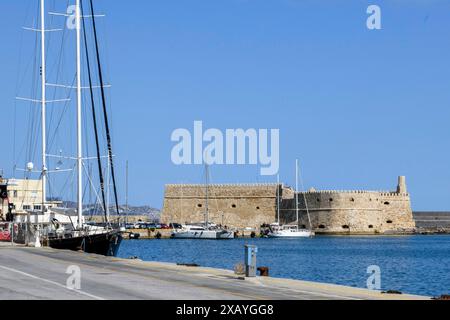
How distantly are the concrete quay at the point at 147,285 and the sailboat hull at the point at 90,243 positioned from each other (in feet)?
37.1

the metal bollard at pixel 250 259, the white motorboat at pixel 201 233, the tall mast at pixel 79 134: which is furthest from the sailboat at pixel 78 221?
the white motorboat at pixel 201 233

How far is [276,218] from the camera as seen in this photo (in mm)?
126500

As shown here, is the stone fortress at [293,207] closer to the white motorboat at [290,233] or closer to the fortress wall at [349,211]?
the fortress wall at [349,211]

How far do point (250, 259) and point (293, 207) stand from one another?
330 ft

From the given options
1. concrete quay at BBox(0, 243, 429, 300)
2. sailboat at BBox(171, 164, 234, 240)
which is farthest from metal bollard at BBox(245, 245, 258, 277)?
sailboat at BBox(171, 164, 234, 240)

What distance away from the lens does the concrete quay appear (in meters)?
18.9

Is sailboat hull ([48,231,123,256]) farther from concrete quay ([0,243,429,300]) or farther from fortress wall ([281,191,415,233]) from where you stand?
fortress wall ([281,191,415,233])

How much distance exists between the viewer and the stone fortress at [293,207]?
12306 centimetres

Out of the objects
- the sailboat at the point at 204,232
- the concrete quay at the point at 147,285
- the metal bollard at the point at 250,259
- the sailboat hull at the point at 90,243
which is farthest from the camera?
the sailboat at the point at 204,232

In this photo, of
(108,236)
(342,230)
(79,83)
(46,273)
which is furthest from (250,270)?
(342,230)

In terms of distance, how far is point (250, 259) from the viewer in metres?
24.8

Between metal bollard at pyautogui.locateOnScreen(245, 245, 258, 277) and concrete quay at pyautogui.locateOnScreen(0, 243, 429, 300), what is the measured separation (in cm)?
26
